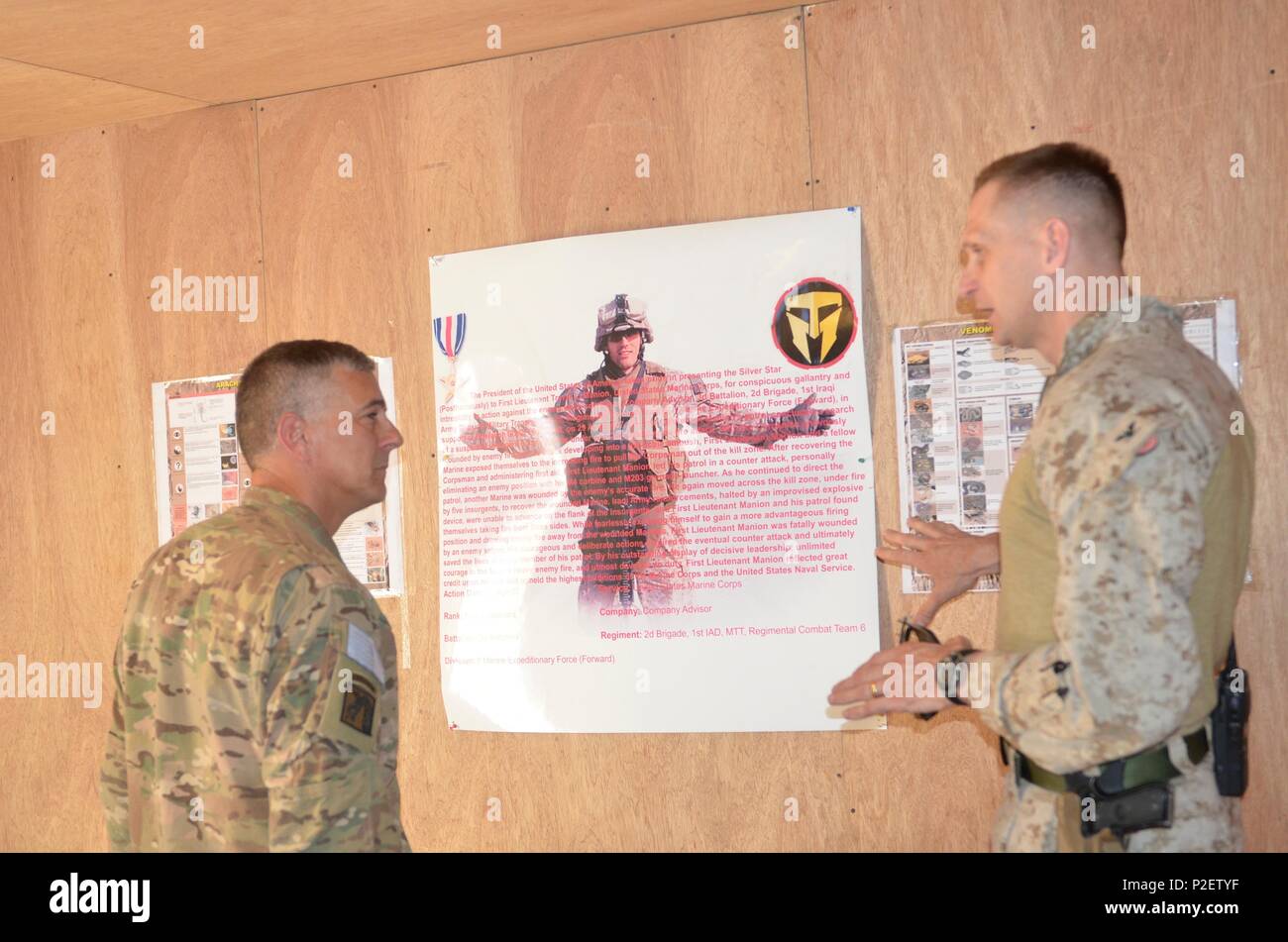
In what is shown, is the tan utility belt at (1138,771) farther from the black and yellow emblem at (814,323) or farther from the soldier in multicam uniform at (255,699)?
the black and yellow emblem at (814,323)

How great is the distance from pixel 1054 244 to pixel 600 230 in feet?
5.02

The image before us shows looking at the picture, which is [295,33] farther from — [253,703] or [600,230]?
[253,703]

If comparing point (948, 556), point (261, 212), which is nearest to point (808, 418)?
point (948, 556)

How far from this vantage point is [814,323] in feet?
9.77

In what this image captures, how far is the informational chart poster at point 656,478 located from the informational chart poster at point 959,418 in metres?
0.11

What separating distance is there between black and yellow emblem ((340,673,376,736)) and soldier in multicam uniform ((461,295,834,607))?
1.29 metres

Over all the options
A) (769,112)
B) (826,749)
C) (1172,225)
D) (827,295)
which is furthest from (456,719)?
(1172,225)

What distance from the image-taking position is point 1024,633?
178 centimetres

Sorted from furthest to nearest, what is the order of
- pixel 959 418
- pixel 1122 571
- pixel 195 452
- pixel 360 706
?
pixel 195 452 → pixel 959 418 → pixel 360 706 → pixel 1122 571

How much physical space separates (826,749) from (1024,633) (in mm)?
1279

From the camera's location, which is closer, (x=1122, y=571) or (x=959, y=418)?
(x=1122, y=571)

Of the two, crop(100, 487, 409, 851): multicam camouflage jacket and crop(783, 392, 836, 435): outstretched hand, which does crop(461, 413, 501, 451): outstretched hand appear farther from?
crop(100, 487, 409, 851): multicam camouflage jacket

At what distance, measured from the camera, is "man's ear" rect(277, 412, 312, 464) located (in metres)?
2.20

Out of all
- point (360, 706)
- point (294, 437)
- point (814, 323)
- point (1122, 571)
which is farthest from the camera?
point (814, 323)
